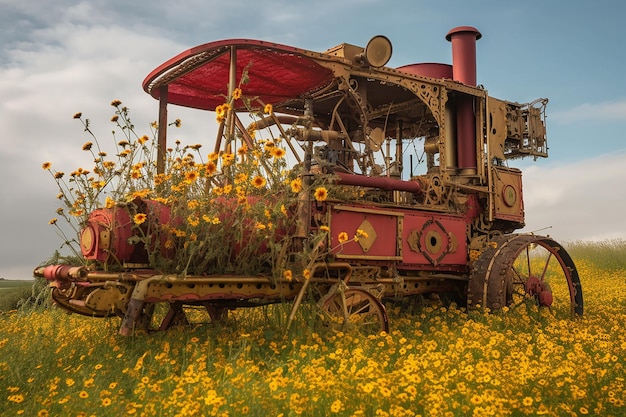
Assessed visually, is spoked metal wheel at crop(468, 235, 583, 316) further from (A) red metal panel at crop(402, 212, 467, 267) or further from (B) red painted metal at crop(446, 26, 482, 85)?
(B) red painted metal at crop(446, 26, 482, 85)

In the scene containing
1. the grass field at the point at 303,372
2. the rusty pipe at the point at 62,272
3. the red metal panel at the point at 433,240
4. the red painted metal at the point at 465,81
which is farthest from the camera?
the red painted metal at the point at 465,81

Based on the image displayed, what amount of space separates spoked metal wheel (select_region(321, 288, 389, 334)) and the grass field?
0.19m

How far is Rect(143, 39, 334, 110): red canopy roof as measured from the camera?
637 cm

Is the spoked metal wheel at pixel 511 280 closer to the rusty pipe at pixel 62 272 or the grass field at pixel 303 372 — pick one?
the grass field at pixel 303 372

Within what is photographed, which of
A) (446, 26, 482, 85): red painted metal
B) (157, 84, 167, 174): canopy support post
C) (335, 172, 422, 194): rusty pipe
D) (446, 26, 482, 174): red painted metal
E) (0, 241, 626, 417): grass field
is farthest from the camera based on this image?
(446, 26, 482, 85): red painted metal

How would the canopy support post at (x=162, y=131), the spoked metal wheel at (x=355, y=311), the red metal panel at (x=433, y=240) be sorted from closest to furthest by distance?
the spoked metal wheel at (x=355, y=311)
the canopy support post at (x=162, y=131)
the red metal panel at (x=433, y=240)

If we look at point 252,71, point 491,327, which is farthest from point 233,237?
point 491,327

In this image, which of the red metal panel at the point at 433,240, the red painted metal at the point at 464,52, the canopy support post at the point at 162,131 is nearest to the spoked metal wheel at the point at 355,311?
the red metal panel at the point at 433,240

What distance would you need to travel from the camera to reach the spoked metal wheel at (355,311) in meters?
5.63

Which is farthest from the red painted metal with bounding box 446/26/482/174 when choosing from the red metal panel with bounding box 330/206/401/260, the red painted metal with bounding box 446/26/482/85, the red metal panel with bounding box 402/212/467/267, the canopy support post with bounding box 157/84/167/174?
the canopy support post with bounding box 157/84/167/174

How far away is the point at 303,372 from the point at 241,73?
4.62m

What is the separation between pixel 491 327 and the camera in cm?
678

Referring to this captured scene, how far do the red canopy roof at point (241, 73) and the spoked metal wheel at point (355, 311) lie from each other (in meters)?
2.45

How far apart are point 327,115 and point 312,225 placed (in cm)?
328
